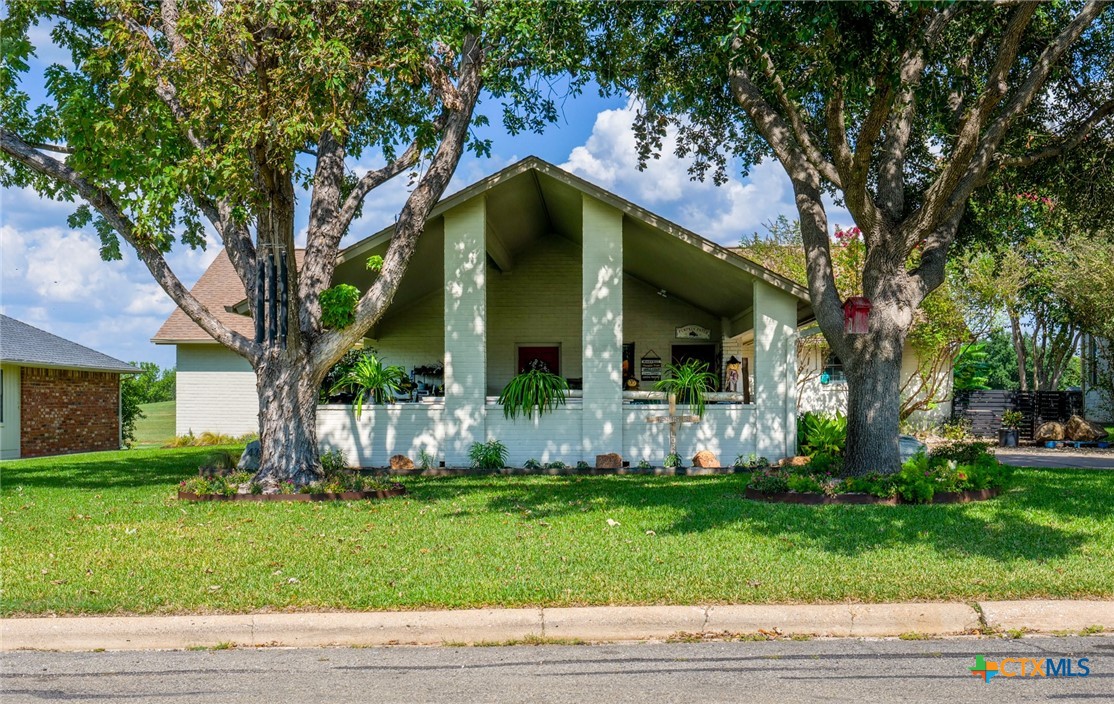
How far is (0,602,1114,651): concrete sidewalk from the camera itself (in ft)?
17.7

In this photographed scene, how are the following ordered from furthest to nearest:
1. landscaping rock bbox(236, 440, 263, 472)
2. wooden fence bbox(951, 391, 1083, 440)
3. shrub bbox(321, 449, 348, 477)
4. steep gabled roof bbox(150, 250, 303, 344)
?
steep gabled roof bbox(150, 250, 303, 344) < wooden fence bbox(951, 391, 1083, 440) < landscaping rock bbox(236, 440, 263, 472) < shrub bbox(321, 449, 348, 477)

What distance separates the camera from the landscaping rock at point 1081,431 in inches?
811

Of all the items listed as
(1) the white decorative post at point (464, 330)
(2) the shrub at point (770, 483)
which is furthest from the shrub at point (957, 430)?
(2) the shrub at point (770, 483)

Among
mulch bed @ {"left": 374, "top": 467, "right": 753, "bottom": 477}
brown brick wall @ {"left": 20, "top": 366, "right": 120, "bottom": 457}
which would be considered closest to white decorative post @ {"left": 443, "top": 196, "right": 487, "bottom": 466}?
mulch bed @ {"left": 374, "top": 467, "right": 753, "bottom": 477}

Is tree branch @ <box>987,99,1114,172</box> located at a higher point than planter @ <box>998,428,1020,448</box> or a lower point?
higher

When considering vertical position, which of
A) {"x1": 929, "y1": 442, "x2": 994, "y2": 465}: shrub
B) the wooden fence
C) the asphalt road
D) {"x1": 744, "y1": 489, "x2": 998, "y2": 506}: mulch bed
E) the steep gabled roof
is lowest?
the asphalt road

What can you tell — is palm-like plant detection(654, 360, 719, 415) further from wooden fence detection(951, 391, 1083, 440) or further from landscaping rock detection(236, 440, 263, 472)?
wooden fence detection(951, 391, 1083, 440)

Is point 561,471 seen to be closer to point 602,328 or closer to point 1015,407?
point 602,328

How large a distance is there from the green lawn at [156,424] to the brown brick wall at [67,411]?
4.66m

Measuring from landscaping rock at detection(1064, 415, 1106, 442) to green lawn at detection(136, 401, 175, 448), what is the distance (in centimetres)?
2694

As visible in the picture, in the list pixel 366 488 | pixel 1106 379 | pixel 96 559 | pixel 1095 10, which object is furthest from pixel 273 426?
pixel 1106 379

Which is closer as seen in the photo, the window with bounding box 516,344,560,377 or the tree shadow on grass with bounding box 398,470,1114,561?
the tree shadow on grass with bounding box 398,470,1114,561

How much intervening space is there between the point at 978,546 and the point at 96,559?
286 inches

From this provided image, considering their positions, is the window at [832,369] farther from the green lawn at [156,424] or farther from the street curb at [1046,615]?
the green lawn at [156,424]
